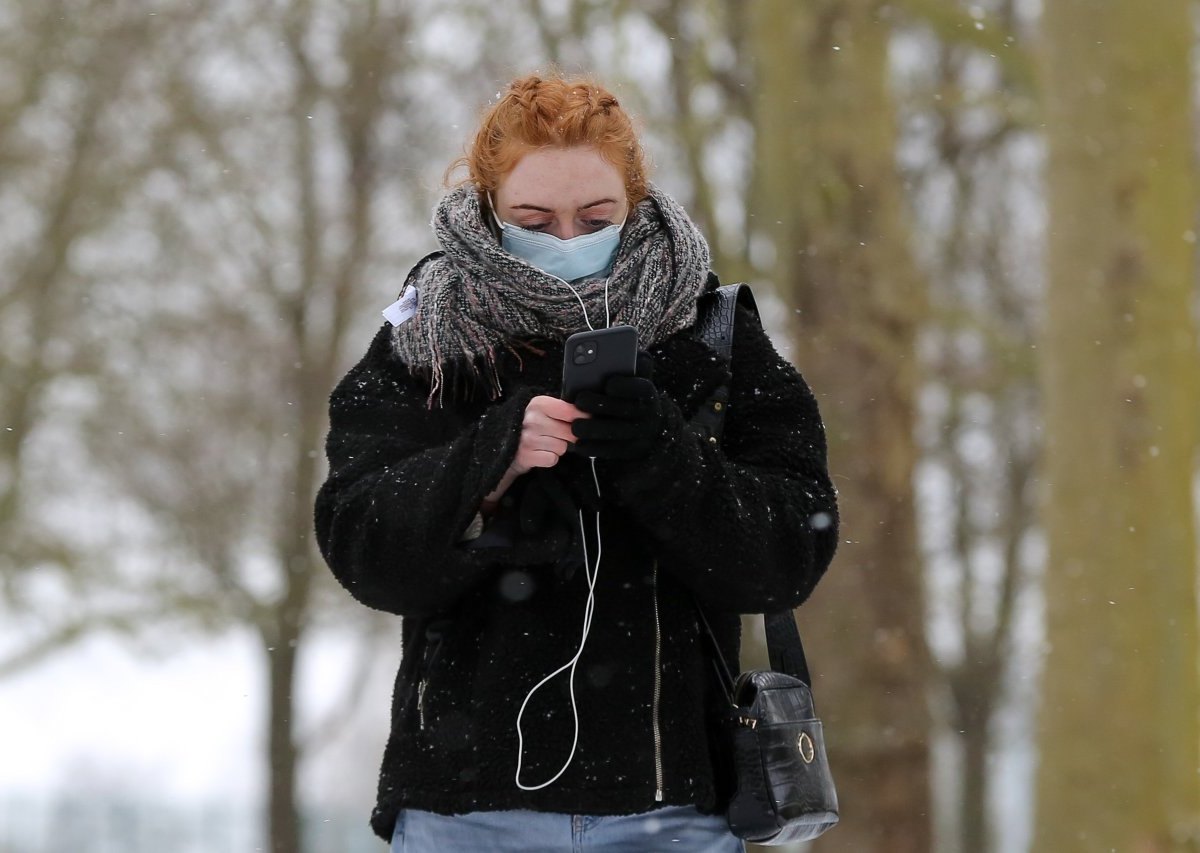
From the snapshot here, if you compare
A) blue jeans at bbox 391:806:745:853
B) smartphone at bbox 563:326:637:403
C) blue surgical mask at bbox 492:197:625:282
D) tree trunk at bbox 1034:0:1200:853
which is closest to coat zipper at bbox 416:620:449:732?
blue jeans at bbox 391:806:745:853

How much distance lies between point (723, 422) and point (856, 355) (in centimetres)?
544

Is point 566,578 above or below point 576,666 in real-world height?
above

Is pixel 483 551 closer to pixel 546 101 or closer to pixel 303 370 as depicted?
pixel 546 101

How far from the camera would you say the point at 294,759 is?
43.5 ft

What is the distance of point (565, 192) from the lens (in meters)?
2.19

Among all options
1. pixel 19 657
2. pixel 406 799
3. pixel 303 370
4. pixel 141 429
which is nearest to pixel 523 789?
pixel 406 799

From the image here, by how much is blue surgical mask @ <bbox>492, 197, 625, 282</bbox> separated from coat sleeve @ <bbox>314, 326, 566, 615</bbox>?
0.72ft

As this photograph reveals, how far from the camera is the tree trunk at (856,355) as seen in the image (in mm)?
7117

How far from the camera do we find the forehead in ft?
7.20

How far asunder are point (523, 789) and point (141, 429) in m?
12.3

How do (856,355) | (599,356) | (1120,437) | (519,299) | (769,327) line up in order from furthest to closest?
(769,327) → (856,355) → (1120,437) → (519,299) → (599,356)

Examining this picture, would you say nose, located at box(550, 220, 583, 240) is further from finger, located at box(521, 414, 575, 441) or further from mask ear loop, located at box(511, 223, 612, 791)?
finger, located at box(521, 414, 575, 441)

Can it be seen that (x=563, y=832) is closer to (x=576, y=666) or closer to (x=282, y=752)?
(x=576, y=666)

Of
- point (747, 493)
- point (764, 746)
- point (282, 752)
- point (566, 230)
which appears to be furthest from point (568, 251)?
point (282, 752)
